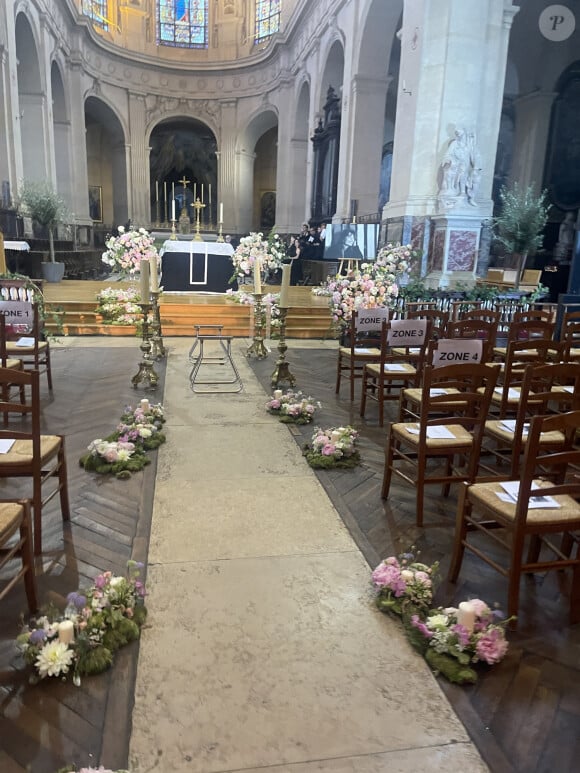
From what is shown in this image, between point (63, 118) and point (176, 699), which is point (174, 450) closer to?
point (176, 699)

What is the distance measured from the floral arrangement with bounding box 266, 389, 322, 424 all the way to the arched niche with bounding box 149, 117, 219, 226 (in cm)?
2274

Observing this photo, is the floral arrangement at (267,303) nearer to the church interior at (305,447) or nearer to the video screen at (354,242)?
the church interior at (305,447)

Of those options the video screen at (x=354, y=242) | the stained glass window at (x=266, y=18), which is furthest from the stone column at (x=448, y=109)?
the stained glass window at (x=266, y=18)

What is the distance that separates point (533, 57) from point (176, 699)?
1744 cm

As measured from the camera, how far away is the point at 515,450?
126 inches

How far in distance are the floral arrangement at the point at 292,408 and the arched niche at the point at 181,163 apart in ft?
74.6

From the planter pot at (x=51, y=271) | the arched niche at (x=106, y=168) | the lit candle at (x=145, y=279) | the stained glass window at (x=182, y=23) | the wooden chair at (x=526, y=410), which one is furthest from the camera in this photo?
the stained glass window at (x=182, y=23)

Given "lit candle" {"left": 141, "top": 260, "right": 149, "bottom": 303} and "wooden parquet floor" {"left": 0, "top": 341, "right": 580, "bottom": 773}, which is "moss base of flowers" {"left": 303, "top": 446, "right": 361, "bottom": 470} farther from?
"lit candle" {"left": 141, "top": 260, "right": 149, "bottom": 303}

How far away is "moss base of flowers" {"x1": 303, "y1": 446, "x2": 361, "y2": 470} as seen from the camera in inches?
171

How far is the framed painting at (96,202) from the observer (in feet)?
87.8

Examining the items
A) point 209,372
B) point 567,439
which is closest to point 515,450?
point 567,439

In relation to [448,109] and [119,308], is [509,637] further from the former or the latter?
[448,109]

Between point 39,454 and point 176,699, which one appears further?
point 39,454

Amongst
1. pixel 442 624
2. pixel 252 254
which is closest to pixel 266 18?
pixel 252 254
